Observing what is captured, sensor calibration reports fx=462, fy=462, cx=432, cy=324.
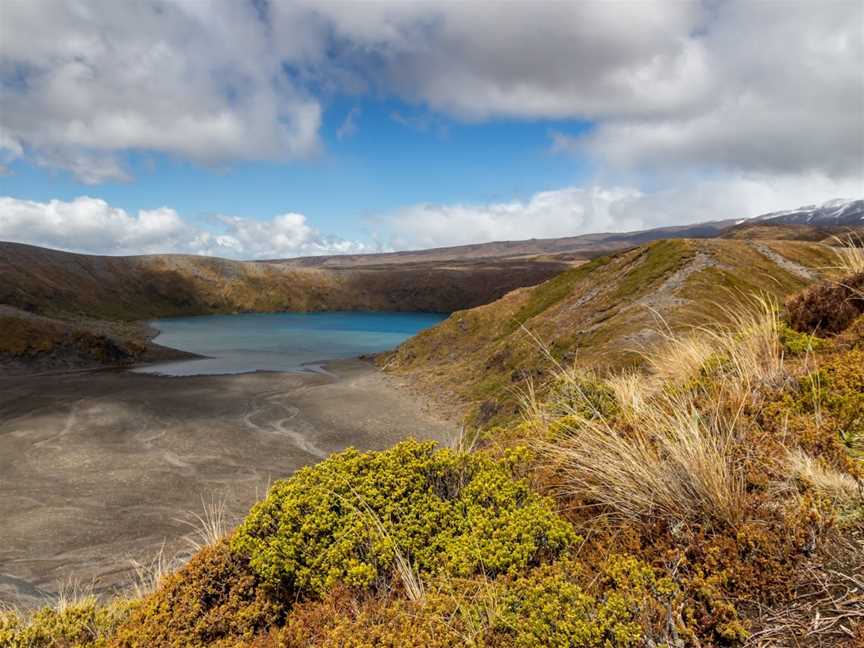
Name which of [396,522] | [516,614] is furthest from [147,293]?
[516,614]

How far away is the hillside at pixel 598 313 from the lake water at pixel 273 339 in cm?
1577

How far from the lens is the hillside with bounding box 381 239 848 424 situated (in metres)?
22.6

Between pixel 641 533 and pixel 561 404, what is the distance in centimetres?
283

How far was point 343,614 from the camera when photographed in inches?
130

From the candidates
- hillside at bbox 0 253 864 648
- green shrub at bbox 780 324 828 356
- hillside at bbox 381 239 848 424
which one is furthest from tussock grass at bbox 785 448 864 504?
hillside at bbox 381 239 848 424

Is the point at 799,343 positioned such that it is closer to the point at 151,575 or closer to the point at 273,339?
the point at 151,575

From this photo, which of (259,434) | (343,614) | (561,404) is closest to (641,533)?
(343,614)

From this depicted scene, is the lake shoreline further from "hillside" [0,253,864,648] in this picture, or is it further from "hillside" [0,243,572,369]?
"hillside" [0,243,572,369]

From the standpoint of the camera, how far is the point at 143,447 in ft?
70.2

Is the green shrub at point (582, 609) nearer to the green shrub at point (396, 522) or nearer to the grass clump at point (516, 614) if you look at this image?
the grass clump at point (516, 614)

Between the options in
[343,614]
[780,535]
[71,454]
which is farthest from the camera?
[71,454]

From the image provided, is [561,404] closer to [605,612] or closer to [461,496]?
[461,496]

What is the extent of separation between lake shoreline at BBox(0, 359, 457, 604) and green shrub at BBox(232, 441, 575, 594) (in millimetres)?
4539

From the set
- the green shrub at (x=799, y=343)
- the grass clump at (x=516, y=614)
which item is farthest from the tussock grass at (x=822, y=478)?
the green shrub at (x=799, y=343)
